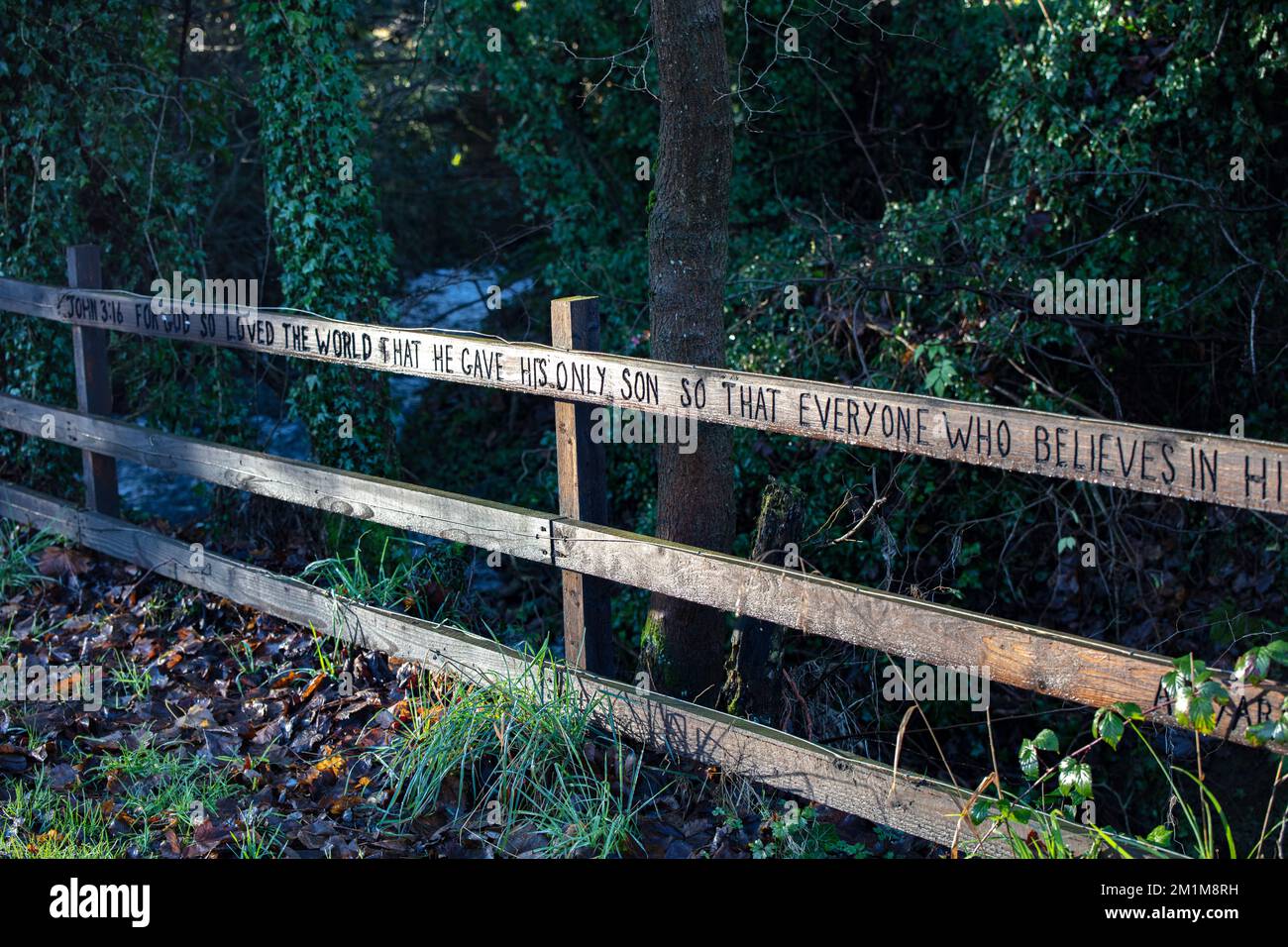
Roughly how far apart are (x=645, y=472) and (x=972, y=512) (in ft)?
7.94

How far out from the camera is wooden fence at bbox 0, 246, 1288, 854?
349cm

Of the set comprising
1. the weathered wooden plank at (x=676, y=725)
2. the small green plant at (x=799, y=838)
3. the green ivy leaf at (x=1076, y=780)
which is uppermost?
the green ivy leaf at (x=1076, y=780)

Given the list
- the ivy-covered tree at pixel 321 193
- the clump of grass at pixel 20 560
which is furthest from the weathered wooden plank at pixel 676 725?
the ivy-covered tree at pixel 321 193

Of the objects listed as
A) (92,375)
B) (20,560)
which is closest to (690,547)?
(92,375)

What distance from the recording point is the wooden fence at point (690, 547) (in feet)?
11.5

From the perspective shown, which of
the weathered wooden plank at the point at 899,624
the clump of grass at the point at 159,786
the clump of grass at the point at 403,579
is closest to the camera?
the weathered wooden plank at the point at 899,624

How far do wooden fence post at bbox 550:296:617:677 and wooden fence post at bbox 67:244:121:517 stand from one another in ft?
10.7

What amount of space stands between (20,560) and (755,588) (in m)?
4.42

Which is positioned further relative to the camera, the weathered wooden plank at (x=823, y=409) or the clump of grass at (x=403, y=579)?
the clump of grass at (x=403, y=579)

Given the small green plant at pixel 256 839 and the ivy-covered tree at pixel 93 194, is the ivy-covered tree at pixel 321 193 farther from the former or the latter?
the small green plant at pixel 256 839

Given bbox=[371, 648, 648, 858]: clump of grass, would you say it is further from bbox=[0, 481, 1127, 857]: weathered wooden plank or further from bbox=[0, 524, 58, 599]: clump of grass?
bbox=[0, 524, 58, 599]: clump of grass

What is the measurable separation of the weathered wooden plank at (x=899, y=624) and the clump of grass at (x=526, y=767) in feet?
1.66
